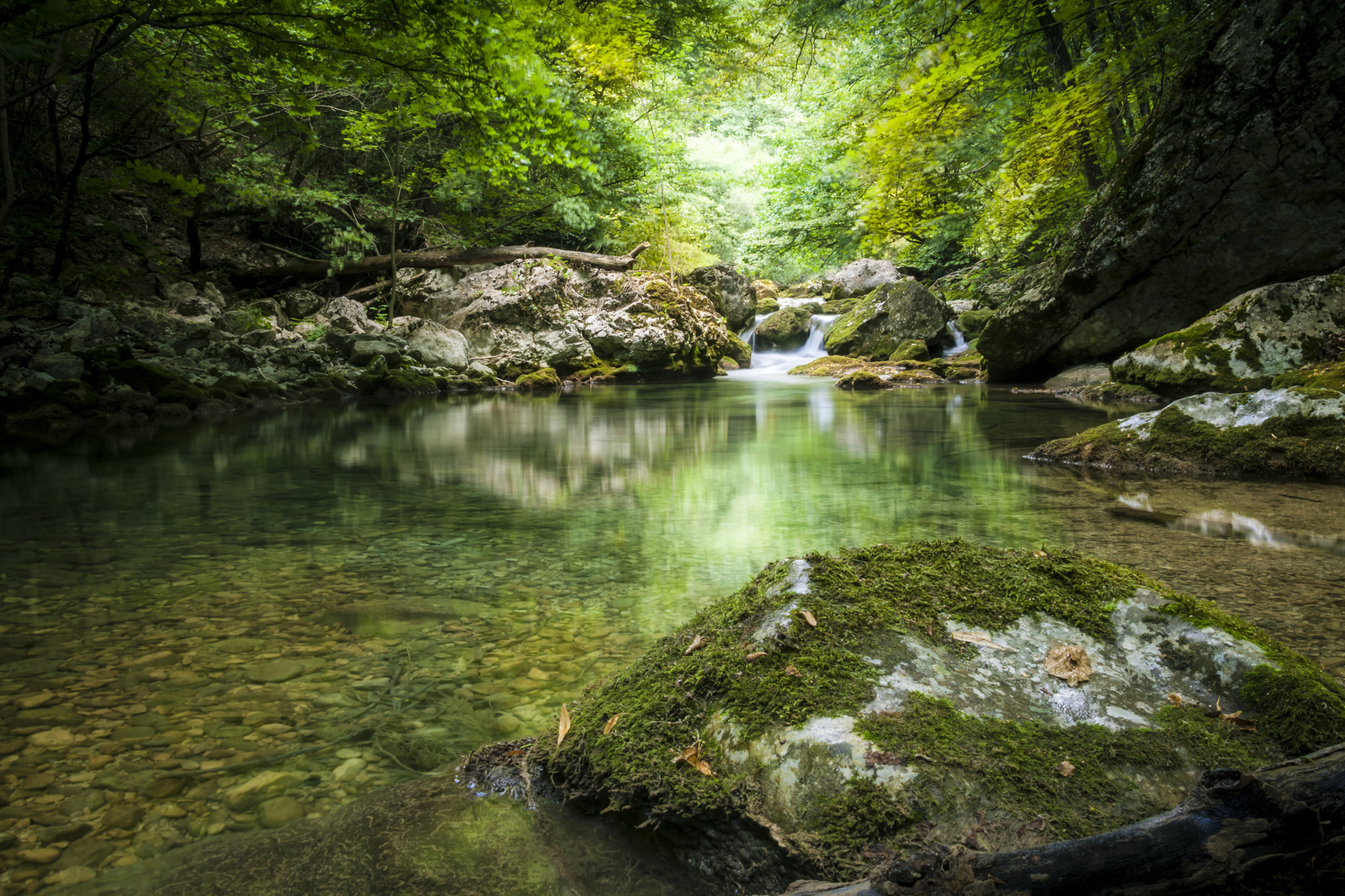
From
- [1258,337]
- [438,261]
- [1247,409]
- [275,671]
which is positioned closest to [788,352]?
[438,261]

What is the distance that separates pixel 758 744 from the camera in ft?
5.11

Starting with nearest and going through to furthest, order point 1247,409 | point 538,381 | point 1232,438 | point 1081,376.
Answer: point 1232,438
point 1247,409
point 1081,376
point 538,381

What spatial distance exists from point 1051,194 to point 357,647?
50.9ft

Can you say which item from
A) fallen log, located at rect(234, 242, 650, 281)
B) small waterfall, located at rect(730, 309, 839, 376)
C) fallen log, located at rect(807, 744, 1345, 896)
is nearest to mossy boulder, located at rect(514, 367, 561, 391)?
fallen log, located at rect(234, 242, 650, 281)

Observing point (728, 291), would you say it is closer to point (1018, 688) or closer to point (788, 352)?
point (788, 352)

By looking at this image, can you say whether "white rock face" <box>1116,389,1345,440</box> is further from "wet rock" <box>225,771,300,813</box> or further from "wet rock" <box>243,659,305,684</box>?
"wet rock" <box>225,771,300,813</box>

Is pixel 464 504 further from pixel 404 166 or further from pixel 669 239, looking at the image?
pixel 669 239

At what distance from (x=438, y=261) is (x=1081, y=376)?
656 inches

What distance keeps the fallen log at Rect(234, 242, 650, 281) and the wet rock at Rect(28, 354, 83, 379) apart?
7.69 metres

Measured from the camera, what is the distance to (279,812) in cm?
177

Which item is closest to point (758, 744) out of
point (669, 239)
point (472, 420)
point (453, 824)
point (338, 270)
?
point (453, 824)

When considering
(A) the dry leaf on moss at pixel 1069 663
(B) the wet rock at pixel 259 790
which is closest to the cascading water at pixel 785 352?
(A) the dry leaf on moss at pixel 1069 663

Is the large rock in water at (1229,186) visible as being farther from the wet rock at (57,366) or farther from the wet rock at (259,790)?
the wet rock at (57,366)

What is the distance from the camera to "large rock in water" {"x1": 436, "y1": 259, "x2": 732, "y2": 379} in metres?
18.9
